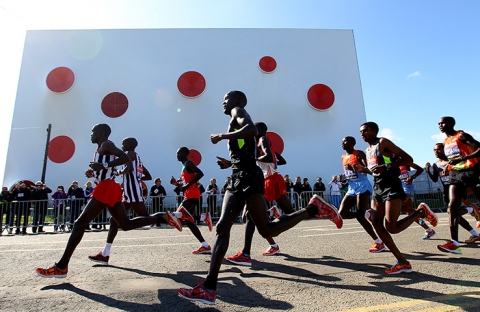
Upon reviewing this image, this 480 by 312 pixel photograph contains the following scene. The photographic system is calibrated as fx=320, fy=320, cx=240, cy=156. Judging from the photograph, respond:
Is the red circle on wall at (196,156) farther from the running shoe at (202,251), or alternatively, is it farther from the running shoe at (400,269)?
the running shoe at (400,269)

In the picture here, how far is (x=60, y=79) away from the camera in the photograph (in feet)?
56.7

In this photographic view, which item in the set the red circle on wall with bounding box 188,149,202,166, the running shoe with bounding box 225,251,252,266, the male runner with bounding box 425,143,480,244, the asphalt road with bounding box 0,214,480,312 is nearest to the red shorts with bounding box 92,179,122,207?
the asphalt road with bounding box 0,214,480,312

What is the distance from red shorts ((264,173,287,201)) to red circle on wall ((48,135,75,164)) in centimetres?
Result: 1442

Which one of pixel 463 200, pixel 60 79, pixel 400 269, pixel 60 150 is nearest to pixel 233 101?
pixel 400 269

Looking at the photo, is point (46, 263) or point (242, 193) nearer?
point (242, 193)

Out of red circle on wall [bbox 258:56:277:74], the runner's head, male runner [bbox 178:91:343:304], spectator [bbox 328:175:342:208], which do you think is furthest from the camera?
red circle on wall [bbox 258:56:277:74]

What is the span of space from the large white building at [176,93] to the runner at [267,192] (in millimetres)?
11608

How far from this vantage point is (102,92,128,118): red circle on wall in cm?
1708

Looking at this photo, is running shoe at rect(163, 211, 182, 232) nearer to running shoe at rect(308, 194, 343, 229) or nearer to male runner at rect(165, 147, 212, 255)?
male runner at rect(165, 147, 212, 255)

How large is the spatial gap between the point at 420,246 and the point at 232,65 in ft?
49.7

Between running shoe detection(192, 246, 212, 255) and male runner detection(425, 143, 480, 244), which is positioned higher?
male runner detection(425, 143, 480, 244)

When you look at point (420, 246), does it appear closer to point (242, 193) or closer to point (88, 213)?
point (242, 193)

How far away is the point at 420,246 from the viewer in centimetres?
538

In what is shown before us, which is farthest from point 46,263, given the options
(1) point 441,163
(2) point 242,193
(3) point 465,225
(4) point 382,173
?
(1) point 441,163
